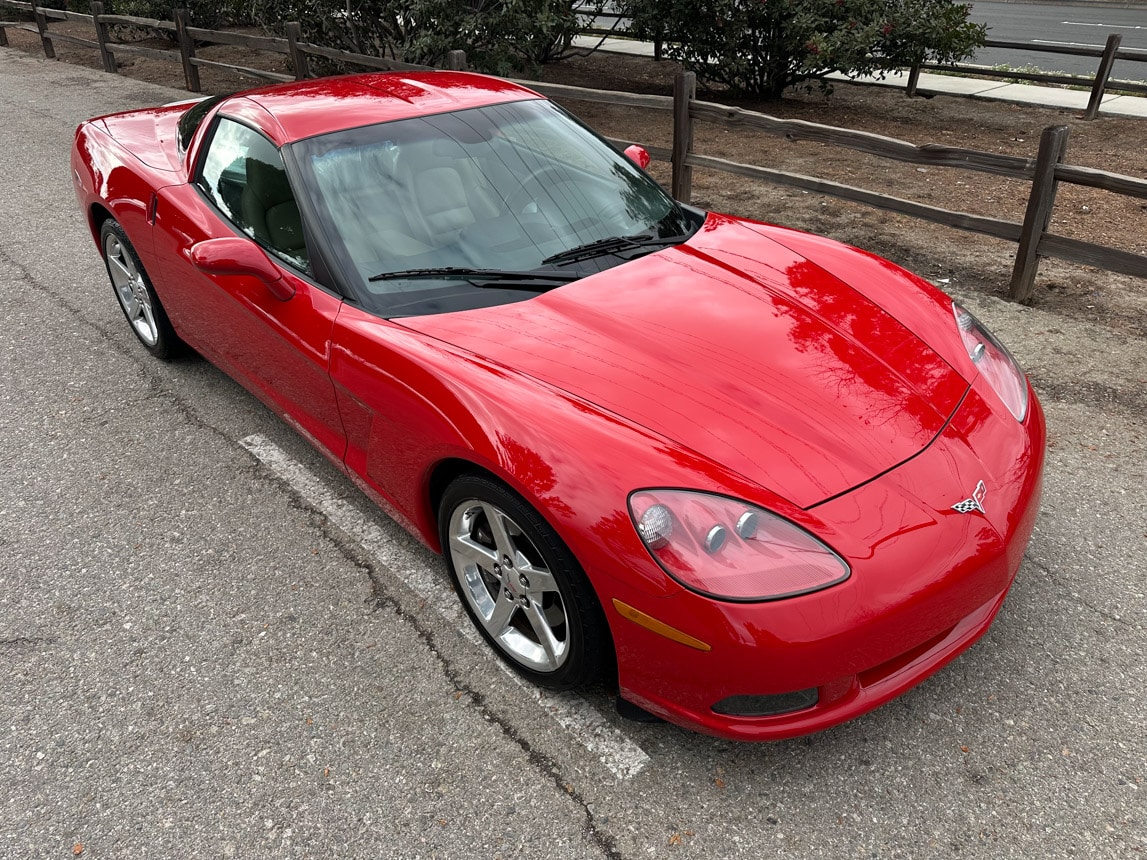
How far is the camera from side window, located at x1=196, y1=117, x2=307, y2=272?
3078 mm

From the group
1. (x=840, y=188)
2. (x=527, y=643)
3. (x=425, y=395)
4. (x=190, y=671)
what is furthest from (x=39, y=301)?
(x=840, y=188)

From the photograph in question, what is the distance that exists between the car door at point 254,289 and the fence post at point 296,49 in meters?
7.07

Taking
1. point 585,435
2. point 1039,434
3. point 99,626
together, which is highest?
point 585,435

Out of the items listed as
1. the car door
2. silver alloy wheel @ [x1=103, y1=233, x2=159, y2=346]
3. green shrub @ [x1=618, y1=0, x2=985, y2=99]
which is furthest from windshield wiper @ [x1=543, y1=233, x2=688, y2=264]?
green shrub @ [x1=618, y1=0, x2=985, y2=99]

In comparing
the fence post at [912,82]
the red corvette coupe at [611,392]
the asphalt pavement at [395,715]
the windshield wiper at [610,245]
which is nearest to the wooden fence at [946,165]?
the asphalt pavement at [395,715]

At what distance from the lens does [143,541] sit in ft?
10.8

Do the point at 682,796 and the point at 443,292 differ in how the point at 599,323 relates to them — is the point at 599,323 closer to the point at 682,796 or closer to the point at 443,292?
the point at 443,292

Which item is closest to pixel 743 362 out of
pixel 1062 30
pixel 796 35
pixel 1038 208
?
pixel 1038 208

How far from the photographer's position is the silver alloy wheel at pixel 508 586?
2402 millimetres

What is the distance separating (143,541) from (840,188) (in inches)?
176

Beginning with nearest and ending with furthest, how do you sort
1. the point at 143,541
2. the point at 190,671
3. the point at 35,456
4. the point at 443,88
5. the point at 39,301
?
the point at 190,671, the point at 143,541, the point at 443,88, the point at 35,456, the point at 39,301

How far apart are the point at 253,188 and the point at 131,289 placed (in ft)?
5.42

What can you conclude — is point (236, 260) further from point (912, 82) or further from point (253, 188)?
point (912, 82)

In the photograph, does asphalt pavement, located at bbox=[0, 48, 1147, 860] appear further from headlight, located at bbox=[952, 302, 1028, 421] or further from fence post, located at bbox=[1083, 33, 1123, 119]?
fence post, located at bbox=[1083, 33, 1123, 119]
